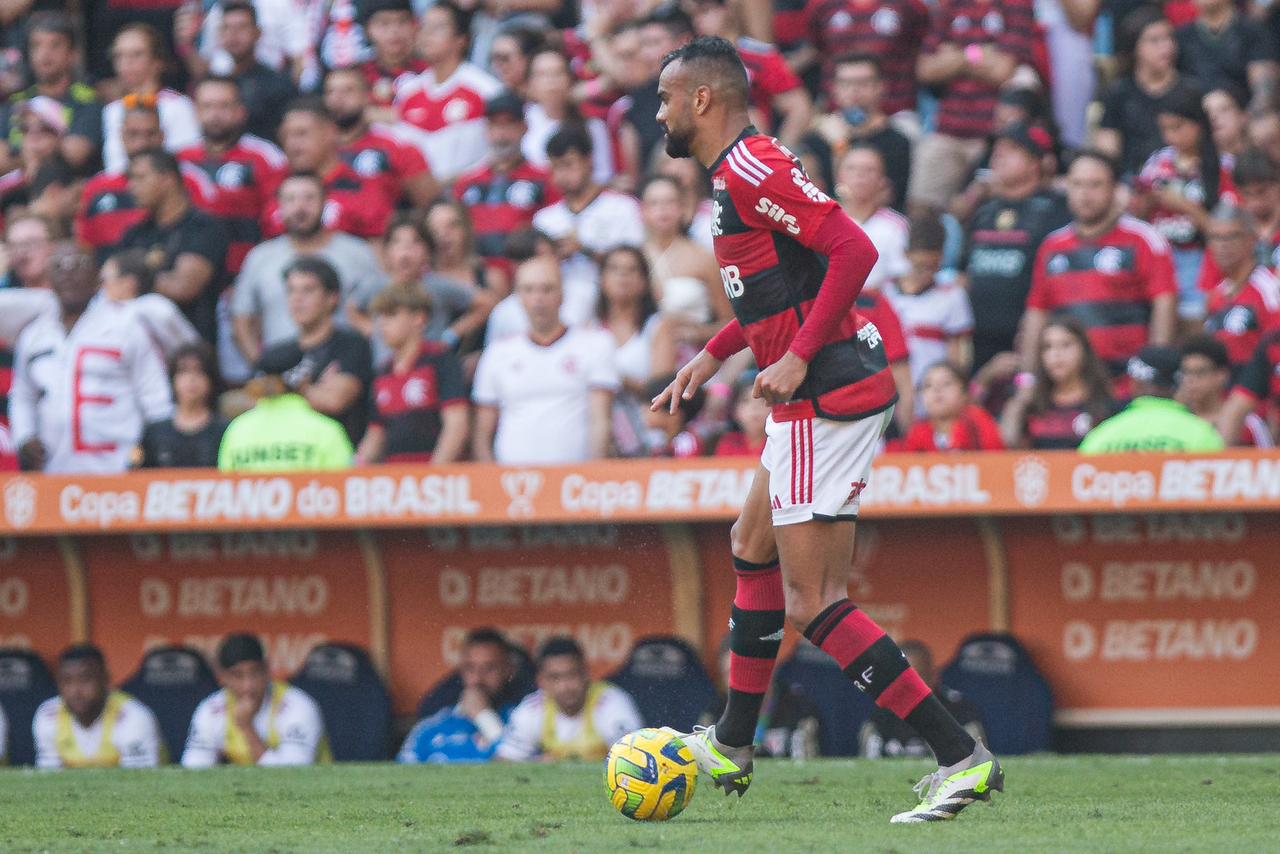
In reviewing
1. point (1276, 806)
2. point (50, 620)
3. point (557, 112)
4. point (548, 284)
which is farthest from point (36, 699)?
point (1276, 806)

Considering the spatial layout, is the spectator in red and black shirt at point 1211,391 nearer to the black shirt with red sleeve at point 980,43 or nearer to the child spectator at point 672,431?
the child spectator at point 672,431

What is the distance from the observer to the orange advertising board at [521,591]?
10.1 meters

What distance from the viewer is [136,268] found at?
36.6 ft

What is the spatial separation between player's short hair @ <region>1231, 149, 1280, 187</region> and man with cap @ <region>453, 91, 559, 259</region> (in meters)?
3.88

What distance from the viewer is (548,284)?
1016 cm

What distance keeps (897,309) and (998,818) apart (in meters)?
5.04

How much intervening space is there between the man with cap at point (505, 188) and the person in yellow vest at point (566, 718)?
323 cm

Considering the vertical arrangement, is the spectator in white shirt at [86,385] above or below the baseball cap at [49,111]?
below

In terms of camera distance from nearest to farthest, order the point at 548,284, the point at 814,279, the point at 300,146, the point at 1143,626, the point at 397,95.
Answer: the point at 814,279, the point at 1143,626, the point at 548,284, the point at 300,146, the point at 397,95

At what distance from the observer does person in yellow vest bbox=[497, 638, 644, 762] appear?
9297mm

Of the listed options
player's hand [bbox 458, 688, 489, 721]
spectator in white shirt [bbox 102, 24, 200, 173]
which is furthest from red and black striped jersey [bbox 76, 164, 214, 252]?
player's hand [bbox 458, 688, 489, 721]

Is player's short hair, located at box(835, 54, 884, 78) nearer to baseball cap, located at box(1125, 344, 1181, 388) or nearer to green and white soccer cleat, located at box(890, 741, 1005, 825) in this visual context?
baseball cap, located at box(1125, 344, 1181, 388)

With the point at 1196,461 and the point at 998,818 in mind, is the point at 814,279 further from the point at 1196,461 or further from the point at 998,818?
the point at 1196,461

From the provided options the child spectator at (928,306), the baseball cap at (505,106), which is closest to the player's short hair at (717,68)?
the child spectator at (928,306)
